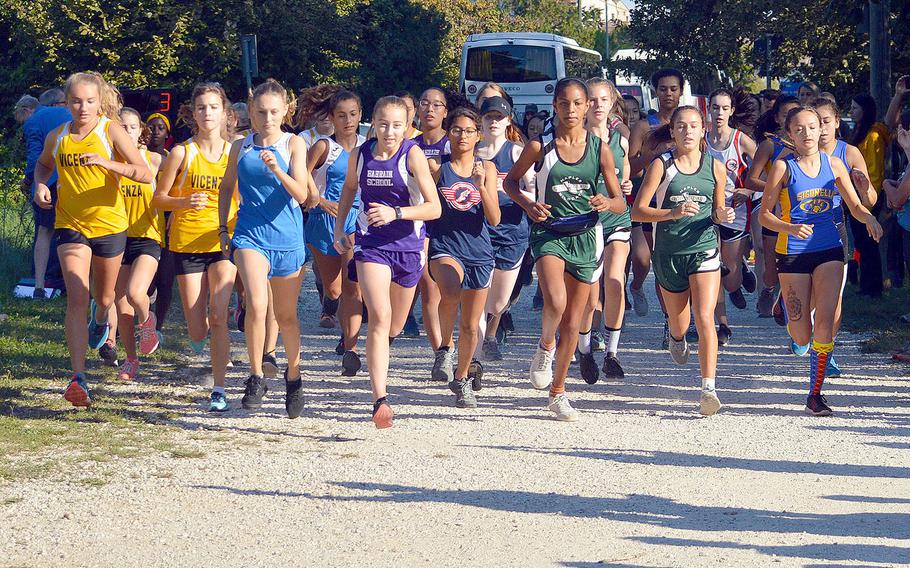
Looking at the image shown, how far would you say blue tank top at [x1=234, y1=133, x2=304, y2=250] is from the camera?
809 cm

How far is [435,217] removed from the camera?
7.96 meters

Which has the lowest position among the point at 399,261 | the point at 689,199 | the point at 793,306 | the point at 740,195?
the point at 793,306

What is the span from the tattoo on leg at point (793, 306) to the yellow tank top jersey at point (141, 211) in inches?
169

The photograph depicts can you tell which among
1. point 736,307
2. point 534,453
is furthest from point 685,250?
point 736,307

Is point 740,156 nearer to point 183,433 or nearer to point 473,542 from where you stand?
point 183,433

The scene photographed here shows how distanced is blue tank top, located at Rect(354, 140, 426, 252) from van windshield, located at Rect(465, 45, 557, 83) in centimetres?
3041

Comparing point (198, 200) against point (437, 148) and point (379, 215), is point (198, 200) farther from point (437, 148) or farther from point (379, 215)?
point (437, 148)

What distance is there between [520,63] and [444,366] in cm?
2946

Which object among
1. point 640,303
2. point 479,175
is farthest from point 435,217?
point 640,303

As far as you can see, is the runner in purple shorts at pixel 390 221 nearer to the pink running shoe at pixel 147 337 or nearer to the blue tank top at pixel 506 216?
the blue tank top at pixel 506 216

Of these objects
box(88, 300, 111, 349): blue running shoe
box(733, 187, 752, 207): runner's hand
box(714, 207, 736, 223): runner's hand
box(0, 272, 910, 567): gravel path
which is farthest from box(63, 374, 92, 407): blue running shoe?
box(733, 187, 752, 207): runner's hand

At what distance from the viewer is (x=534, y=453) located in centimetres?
734

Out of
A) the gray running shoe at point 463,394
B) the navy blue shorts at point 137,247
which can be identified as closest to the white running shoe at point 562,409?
the gray running shoe at point 463,394

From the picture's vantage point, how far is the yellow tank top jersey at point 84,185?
27.8 feet
